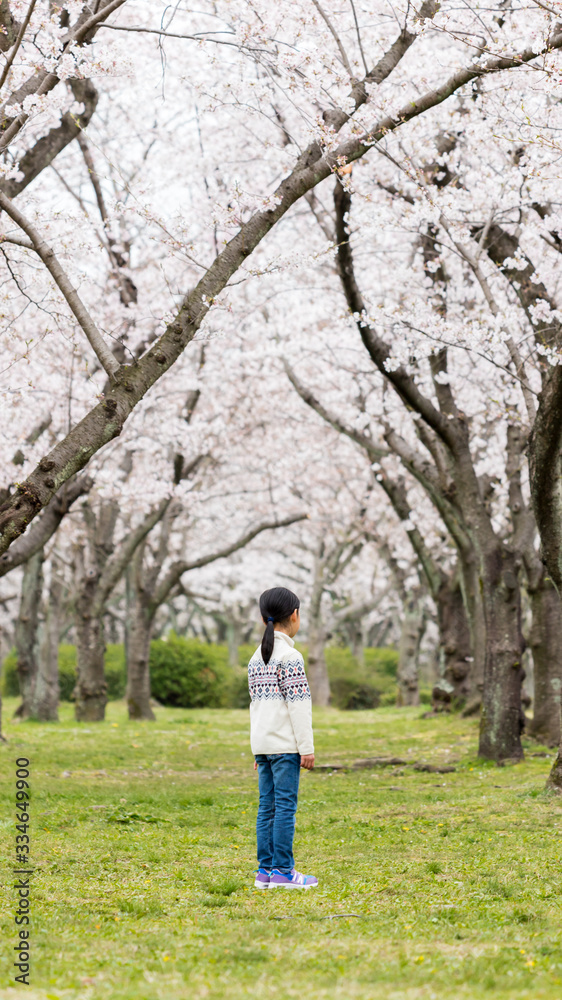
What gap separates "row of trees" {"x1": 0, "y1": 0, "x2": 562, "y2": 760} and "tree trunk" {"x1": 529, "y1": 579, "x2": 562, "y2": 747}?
0.03m

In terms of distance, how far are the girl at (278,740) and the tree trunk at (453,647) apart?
1361cm

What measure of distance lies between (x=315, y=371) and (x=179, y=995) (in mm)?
18571

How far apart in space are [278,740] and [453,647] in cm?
1379

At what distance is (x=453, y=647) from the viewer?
18.4 m

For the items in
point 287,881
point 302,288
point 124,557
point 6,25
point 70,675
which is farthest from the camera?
point 70,675

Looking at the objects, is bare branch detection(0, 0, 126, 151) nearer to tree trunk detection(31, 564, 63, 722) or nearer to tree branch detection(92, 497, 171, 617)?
tree branch detection(92, 497, 171, 617)

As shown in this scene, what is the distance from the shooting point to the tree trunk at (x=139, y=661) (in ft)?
67.4

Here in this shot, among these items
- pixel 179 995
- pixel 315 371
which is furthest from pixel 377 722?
pixel 179 995

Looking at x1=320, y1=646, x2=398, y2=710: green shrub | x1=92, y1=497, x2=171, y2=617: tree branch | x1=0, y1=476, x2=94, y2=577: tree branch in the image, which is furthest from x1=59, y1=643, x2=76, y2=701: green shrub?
x1=0, y1=476, x2=94, y2=577: tree branch

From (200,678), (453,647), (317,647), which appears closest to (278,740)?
(453,647)

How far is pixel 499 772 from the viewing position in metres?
10.3

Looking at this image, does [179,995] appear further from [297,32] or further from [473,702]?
[473,702]

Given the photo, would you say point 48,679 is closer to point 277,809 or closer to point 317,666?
point 317,666

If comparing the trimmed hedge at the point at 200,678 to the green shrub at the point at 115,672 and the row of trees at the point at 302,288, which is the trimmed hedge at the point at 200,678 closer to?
the green shrub at the point at 115,672
